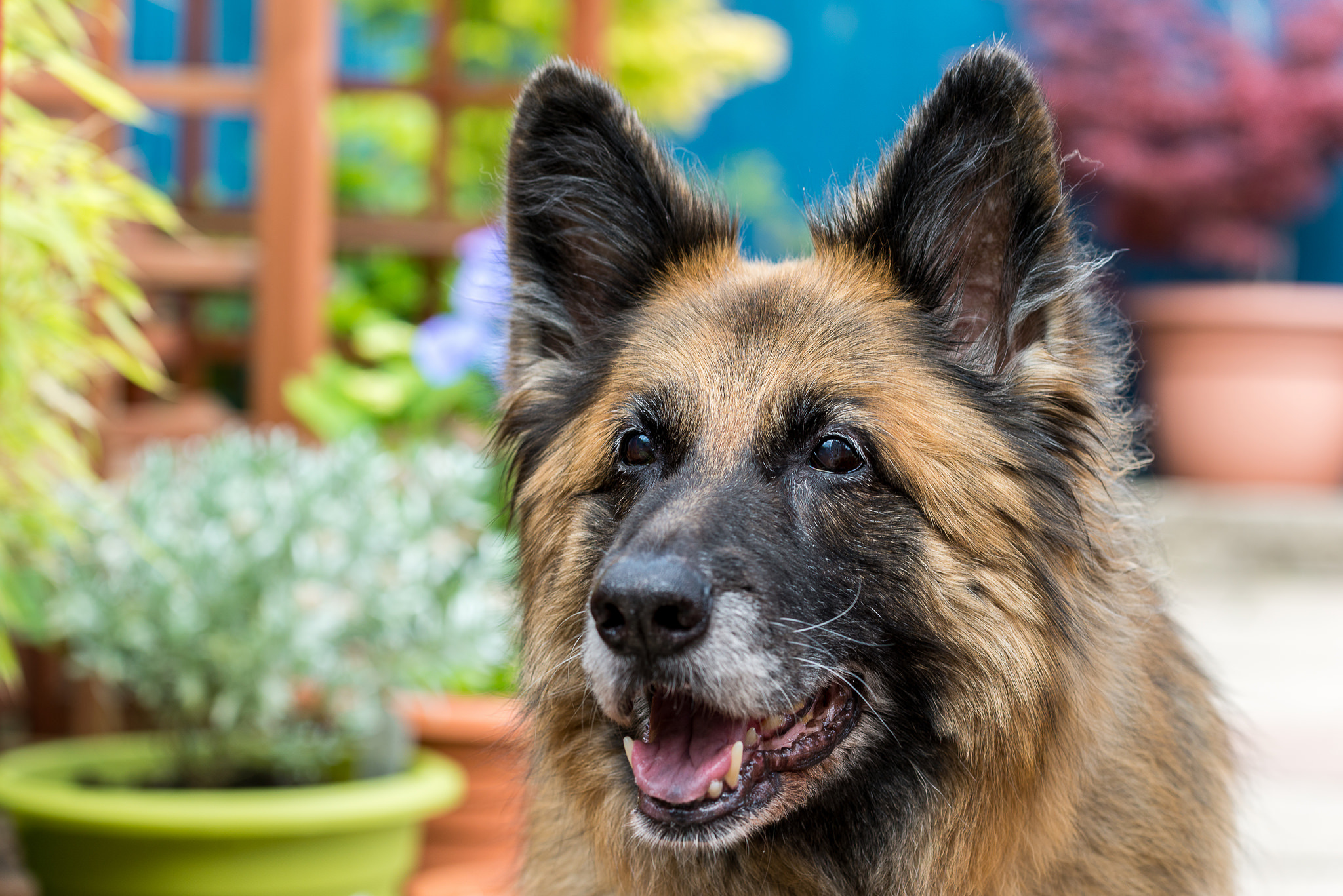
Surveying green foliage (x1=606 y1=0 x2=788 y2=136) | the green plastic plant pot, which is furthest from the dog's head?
green foliage (x1=606 y1=0 x2=788 y2=136)

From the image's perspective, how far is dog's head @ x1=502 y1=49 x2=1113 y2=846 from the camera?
212cm

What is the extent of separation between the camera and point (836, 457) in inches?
88.4

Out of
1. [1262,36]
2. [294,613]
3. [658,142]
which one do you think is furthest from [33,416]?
[1262,36]

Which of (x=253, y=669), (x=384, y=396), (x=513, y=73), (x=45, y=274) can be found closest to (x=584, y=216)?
(x=45, y=274)

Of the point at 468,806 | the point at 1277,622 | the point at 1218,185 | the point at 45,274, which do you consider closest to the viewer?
the point at 45,274

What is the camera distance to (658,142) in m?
2.61

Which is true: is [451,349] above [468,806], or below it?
above

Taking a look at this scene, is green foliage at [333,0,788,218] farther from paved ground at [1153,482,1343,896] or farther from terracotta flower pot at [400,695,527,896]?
paved ground at [1153,482,1343,896]

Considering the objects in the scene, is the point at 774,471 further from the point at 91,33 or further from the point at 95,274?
the point at 91,33

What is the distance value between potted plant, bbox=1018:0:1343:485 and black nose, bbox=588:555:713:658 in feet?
26.6

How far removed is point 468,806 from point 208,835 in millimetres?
1030

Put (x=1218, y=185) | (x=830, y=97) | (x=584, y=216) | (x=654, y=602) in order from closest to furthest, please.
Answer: (x=654, y=602) → (x=584, y=216) → (x=1218, y=185) → (x=830, y=97)

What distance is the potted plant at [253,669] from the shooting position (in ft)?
11.0

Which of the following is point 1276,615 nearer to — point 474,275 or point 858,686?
point 474,275
